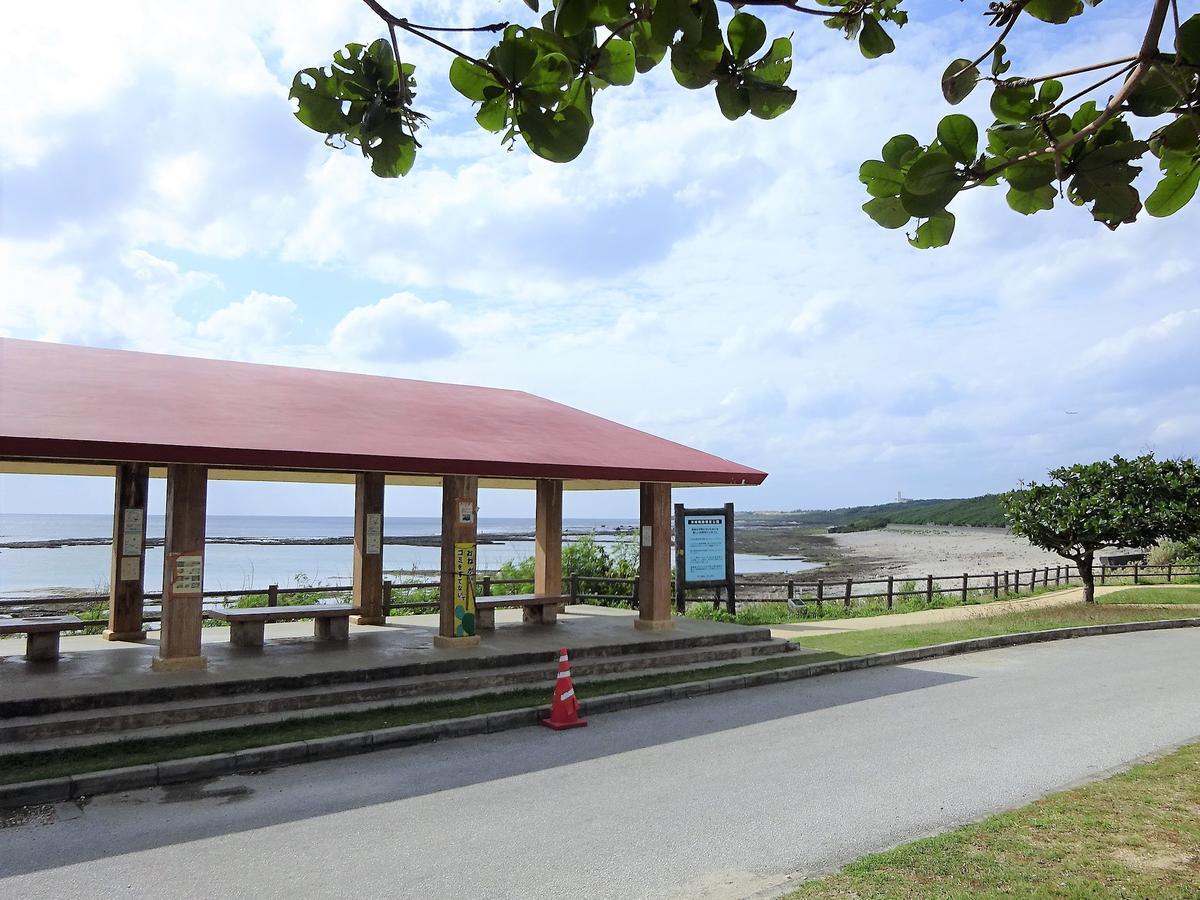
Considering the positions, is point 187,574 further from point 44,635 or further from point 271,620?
point 44,635

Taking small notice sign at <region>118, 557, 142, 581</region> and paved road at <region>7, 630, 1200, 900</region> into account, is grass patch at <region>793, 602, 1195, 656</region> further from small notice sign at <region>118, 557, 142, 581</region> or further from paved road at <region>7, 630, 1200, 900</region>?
small notice sign at <region>118, 557, 142, 581</region>

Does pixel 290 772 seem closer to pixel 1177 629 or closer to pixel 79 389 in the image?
pixel 79 389

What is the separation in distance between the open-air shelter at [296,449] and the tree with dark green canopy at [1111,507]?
1131 cm

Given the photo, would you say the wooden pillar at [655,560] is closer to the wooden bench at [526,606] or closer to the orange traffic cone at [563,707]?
the wooden bench at [526,606]

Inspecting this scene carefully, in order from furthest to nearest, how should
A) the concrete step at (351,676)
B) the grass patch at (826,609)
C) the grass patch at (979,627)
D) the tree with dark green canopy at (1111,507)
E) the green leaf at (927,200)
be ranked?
the tree with dark green canopy at (1111,507), the grass patch at (826,609), the grass patch at (979,627), the concrete step at (351,676), the green leaf at (927,200)

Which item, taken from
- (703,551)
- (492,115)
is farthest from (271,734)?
(703,551)

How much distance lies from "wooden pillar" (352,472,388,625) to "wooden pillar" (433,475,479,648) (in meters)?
3.29

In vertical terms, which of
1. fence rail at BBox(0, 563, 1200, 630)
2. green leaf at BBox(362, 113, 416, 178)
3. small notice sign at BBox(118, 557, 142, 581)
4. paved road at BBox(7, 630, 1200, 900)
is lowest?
paved road at BBox(7, 630, 1200, 900)

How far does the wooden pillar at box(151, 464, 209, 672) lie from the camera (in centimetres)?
962

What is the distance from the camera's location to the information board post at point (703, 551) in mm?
16750

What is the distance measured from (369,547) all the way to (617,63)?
13.1 meters

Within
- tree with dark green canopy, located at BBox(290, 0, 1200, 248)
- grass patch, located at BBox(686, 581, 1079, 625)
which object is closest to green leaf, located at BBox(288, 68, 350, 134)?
tree with dark green canopy, located at BBox(290, 0, 1200, 248)

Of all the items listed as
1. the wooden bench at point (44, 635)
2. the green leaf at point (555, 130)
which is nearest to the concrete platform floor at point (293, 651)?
the wooden bench at point (44, 635)

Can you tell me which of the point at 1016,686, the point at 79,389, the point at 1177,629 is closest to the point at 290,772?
the point at 79,389
